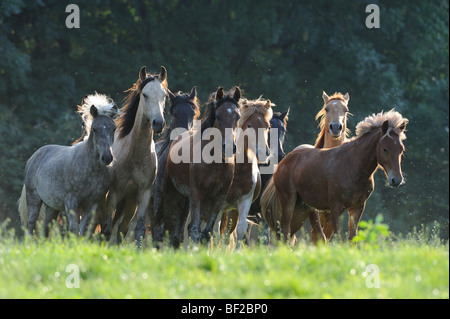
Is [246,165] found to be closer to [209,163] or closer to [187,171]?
[187,171]

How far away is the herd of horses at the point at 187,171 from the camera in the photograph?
35.8ft

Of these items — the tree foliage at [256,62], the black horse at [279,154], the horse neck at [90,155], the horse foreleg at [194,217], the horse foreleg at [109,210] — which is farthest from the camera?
the tree foliage at [256,62]

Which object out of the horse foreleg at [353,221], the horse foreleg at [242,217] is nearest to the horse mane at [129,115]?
the horse foreleg at [242,217]

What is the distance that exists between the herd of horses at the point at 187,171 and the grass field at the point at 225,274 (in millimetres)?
2449

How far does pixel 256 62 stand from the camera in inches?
1006

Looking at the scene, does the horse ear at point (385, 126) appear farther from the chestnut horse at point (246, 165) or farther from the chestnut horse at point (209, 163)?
the chestnut horse at point (209, 163)

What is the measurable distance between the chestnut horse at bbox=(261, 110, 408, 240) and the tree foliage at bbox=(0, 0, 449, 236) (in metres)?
10.6

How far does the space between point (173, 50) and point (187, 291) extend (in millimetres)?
19003

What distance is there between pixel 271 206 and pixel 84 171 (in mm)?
3423

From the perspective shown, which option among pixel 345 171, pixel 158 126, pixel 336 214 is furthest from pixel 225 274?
pixel 345 171

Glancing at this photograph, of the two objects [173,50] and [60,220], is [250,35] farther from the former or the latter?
[60,220]

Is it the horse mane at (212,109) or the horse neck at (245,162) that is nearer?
the horse mane at (212,109)

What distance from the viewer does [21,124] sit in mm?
22484
